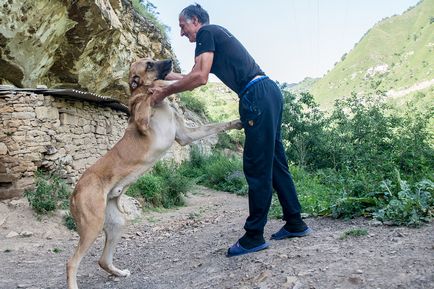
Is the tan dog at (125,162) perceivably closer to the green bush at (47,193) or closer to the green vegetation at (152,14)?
the green bush at (47,193)

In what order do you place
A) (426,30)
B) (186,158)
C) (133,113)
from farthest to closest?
(426,30)
(186,158)
(133,113)

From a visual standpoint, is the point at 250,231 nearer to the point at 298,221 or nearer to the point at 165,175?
the point at 298,221

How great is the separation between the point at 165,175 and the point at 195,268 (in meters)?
7.24

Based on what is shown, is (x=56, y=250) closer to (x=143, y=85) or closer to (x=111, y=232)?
(x=111, y=232)

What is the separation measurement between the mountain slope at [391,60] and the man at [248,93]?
47.7 m

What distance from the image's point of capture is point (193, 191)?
12.0 m

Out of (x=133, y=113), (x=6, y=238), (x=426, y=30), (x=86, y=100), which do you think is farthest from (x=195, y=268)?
(x=426, y=30)

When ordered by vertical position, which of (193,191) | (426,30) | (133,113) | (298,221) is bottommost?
(193,191)

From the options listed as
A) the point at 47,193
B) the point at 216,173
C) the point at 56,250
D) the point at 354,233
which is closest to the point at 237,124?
the point at 354,233

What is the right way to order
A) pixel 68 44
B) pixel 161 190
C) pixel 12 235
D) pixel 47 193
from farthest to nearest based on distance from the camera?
pixel 161 190, pixel 68 44, pixel 47 193, pixel 12 235

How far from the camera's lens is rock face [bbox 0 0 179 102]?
7.39 metres

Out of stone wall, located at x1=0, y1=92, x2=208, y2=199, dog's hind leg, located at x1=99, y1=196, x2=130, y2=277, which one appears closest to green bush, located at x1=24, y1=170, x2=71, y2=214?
stone wall, located at x1=0, y1=92, x2=208, y2=199

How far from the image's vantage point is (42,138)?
7.74 metres

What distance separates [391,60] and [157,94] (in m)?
73.3
